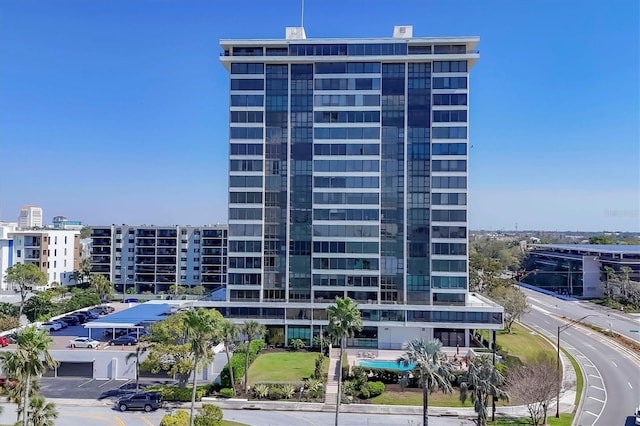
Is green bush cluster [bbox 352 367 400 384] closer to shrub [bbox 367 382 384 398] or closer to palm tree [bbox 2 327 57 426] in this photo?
shrub [bbox 367 382 384 398]

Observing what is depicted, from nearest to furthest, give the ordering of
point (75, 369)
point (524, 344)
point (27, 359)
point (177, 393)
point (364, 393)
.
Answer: point (27, 359) < point (177, 393) < point (364, 393) < point (75, 369) < point (524, 344)

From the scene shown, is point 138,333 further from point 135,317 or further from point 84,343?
point 84,343

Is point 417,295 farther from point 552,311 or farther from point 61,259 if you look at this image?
point 61,259

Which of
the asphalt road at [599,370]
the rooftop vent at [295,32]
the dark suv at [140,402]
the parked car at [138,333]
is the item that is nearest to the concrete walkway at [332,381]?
the dark suv at [140,402]

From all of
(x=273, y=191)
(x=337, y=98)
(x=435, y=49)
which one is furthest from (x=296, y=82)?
(x=435, y=49)

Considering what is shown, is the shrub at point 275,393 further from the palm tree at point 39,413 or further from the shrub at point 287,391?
the palm tree at point 39,413

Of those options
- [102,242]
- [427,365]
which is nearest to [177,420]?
[427,365]
